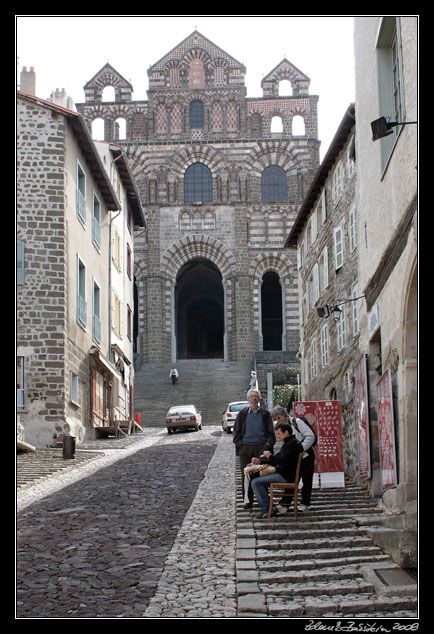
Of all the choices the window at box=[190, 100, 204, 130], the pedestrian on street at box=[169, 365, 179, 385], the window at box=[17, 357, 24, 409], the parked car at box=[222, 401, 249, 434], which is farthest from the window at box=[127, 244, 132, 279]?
the window at box=[190, 100, 204, 130]

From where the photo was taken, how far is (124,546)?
28.5 ft

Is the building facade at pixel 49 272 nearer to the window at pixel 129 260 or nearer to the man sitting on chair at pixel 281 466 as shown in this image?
the window at pixel 129 260

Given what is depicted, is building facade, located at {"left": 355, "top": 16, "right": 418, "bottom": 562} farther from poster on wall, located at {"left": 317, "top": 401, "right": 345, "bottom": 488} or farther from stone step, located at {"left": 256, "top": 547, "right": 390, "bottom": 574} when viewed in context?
poster on wall, located at {"left": 317, "top": 401, "right": 345, "bottom": 488}

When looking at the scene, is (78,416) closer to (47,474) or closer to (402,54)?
(47,474)

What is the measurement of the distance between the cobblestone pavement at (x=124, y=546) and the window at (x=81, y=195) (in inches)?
375

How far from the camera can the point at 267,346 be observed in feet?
169

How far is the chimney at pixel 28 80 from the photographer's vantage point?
23.7 metres

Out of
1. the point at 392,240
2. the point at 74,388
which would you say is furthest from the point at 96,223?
the point at 392,240

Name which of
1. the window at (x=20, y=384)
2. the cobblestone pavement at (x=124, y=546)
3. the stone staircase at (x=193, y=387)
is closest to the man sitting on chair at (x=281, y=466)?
the cobblestone pavement at (x=124, y=546)

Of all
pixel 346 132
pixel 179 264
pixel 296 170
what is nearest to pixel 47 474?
pixel 346 132

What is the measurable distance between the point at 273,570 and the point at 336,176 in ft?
51.5

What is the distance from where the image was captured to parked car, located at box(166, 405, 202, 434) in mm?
27469

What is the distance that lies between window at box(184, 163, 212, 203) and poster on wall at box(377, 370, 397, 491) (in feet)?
122

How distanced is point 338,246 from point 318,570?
15.0m
